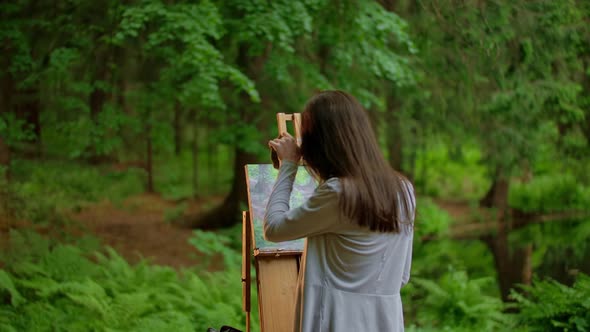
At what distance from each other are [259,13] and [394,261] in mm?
4380

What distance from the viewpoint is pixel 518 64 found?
778cm

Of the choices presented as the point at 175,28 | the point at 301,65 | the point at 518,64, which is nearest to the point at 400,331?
the point at 175,28

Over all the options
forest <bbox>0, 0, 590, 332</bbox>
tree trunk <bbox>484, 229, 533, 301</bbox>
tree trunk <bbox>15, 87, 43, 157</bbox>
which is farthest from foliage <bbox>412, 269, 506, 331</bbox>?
tree trunk <bbox>15, 87, 43, 157</bbox>

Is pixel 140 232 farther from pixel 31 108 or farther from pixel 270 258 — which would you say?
pixel 270 258

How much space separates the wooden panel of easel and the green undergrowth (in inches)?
62.8

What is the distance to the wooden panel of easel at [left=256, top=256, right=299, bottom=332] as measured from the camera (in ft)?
9.15

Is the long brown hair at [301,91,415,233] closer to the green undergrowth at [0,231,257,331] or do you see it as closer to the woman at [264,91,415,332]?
the woman at [264,91,415,332]

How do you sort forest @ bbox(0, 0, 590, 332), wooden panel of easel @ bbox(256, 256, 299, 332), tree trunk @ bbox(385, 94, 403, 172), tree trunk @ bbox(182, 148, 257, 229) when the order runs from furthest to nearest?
1. tree trunk @ bbox(385, 94, 403, 172)
2. tree trunk @ bbox(182, 148, 257, 229)
3. forest @ bbox(0, 0, 590, 332)
4. wooden panel of easel @ bbox(256, 256, 299, 332)

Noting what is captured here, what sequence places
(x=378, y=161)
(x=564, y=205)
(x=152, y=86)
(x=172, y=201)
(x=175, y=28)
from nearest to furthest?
(x=378, y=161) → (x=175, y=28) → (x=152, y=86) → (x=172, y=201) → (x=564, y=205)

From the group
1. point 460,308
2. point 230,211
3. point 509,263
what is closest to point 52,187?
point 230,211

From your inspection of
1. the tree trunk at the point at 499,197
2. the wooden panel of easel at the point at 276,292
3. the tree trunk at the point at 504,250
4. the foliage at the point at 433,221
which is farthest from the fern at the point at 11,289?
the tree trunk at the point at 499,197

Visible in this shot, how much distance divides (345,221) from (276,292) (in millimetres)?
987

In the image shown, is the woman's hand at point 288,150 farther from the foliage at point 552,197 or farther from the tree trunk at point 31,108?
the foliage at point 552,197

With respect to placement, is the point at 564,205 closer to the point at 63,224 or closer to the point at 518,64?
the point at 518,64
